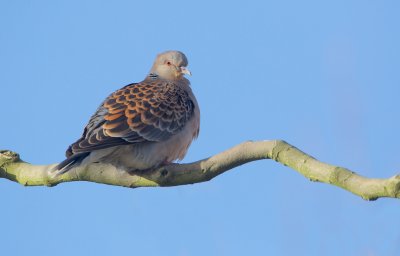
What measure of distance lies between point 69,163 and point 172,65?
2674mm

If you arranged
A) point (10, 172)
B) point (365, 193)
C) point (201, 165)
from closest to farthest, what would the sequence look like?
point (365, 193) < point (201, 165) < point (10, 172)

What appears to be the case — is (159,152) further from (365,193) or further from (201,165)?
(365,193)

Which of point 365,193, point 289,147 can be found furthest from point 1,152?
point 365,193

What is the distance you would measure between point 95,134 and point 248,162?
1967mm

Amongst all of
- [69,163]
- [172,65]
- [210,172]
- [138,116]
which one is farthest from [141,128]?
[210,172]

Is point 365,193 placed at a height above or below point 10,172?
below

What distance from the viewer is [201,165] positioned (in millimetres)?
5555

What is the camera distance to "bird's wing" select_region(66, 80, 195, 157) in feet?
22.3

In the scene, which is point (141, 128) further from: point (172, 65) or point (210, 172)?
point (210, 172)

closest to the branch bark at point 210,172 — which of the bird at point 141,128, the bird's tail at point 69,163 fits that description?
the bird's tail at point 69,163

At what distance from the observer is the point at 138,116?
7.34 meters

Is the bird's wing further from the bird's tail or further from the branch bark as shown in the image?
the branch bark

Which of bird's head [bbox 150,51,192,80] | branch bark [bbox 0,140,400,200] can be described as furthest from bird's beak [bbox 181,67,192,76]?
branch bark [bbox 0,140,400,200]

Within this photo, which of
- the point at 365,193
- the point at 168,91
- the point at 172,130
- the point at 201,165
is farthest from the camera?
the point at 168,91
